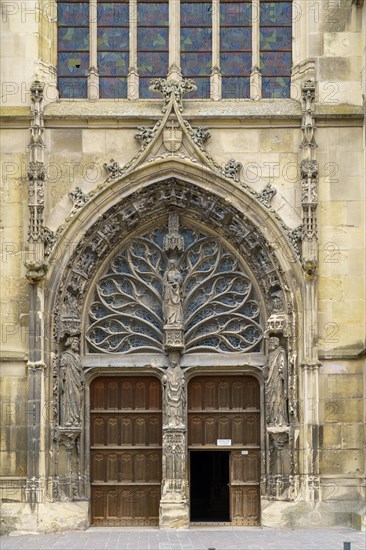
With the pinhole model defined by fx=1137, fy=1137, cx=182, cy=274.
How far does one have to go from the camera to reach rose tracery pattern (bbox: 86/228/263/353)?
813 inches

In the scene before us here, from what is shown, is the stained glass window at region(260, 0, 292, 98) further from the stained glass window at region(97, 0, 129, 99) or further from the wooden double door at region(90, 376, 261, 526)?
the wooden double door at region(90, 376, 261, 526)

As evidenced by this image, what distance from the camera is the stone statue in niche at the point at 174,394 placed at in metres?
20.2

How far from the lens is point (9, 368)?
19.8 metres

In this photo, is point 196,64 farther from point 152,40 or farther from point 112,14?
point 112,14

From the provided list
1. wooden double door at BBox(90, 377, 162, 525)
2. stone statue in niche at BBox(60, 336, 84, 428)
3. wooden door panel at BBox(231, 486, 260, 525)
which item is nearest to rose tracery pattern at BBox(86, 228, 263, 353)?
stone statue in niche at BBox(60, 336, 84, 428)

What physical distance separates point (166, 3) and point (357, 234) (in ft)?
18.4

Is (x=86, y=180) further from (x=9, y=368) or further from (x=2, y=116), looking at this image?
(x=9, y=368)

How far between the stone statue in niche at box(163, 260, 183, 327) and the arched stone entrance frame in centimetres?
84

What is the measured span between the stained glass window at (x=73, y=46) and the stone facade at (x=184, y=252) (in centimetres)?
40

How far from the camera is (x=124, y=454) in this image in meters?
20.5

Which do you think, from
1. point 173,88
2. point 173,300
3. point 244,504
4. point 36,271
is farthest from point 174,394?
point 173,88

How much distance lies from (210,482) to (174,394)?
16.3ft

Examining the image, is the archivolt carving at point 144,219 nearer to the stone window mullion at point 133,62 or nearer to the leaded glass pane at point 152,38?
the stone window mullion at point 133,62

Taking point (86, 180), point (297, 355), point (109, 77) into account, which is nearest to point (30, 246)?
point (86, 180)
